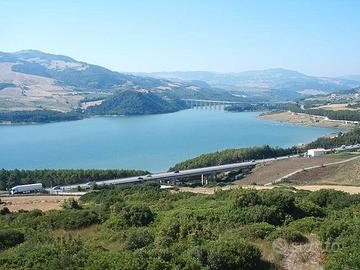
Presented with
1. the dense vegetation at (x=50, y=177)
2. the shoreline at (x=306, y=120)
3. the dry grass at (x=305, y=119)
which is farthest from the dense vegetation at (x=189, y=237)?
the dry grass at (x=305, y=119)

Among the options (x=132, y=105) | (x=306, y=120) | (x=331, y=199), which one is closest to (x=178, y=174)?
(x=331, y=199)

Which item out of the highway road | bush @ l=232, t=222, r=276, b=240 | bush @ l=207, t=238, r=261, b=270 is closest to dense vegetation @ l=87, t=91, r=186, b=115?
the highway road

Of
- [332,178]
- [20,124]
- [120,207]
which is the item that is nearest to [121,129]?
[20,124]

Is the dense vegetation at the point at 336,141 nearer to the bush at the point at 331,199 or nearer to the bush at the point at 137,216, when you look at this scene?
the bush at the point at 331,199

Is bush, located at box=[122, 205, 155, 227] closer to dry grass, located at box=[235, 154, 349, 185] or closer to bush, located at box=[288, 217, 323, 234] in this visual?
bush, located at box=[288, 217, 323, 234]

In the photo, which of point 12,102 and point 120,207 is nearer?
point 120,207

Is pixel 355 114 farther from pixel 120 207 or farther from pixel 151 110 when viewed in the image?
pixel 120 207

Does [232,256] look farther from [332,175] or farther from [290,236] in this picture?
[332,175]
